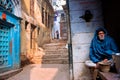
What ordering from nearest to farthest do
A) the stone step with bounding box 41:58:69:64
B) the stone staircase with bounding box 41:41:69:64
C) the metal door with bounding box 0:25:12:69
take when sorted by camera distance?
the metal door with bounding box 0:25:12:69, the stone step with bounding box 41:58:69:64, the stone staircase with bounding box 41:41:69:64

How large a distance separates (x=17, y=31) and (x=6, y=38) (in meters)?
0.61

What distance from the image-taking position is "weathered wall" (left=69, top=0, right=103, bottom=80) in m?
4.34

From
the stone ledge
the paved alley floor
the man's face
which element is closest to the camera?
the man's face

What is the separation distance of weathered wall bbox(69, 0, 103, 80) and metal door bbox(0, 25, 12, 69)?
2939 millimetres

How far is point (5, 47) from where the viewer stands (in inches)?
255

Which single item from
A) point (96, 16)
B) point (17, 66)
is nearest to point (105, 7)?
point (96, 16)

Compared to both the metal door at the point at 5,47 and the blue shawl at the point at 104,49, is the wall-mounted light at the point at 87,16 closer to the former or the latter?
the blue shawl at the point at 104,49

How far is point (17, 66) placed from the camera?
7.01 m

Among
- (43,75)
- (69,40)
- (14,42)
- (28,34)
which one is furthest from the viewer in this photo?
(28,34)

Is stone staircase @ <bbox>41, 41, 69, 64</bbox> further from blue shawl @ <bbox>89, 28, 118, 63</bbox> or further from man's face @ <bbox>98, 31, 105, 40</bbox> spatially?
man's face @ <bbox>98, 31, 105, 40</bbox>

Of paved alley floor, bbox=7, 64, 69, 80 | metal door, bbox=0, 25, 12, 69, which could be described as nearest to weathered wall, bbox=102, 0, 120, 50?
paved alley floor, bbox=7, 64, 69, 80

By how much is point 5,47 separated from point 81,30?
3.28m

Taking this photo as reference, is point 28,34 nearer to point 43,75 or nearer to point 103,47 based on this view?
point 43,75

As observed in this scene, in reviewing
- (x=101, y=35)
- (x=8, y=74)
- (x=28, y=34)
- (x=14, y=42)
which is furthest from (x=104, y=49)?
(x=28, y=34)
